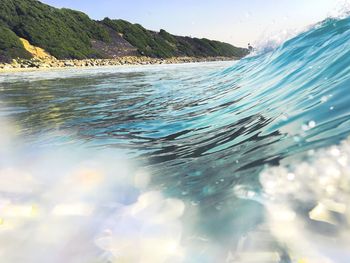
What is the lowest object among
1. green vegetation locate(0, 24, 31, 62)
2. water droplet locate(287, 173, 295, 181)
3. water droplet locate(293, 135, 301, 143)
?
green vegetation locate(0, 24, 31, 62)

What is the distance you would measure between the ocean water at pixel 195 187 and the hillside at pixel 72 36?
41.0m

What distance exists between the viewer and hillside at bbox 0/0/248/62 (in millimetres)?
50312

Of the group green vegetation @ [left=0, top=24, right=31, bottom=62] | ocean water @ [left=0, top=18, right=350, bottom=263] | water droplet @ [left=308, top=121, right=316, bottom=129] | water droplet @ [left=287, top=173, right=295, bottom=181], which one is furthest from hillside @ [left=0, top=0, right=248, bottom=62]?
water droplet @ [left=287, top=173, right=295, bottom=181]

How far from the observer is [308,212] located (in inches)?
65.4

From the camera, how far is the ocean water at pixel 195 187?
1558mm

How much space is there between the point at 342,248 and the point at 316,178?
1.84 feet

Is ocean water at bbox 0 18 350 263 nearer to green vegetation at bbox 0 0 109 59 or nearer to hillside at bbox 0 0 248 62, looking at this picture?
hillside at bbox 0 0 248 62

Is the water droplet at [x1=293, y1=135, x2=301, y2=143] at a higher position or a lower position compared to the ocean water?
higher

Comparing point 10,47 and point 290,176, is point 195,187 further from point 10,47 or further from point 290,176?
point 10,47

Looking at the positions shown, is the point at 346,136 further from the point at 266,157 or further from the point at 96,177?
the point at 96,177

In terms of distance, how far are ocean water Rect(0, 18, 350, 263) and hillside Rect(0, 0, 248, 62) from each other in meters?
41.0

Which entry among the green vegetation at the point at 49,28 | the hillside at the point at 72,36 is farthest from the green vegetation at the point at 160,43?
the green vegetation at the point at 49,28

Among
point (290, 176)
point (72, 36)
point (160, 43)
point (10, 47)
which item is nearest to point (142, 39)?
point (160, 43)

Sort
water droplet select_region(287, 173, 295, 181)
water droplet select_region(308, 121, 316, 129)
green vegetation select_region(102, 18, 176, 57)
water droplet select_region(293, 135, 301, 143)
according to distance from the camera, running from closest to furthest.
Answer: water droplet select_region(287, 173, 295, 181) → water droplet select_region(293, 135, 301, 143) → water droplet select_region(308, 121, 316, 129) → green vegetation select_region(102, 18, 176, 57)
